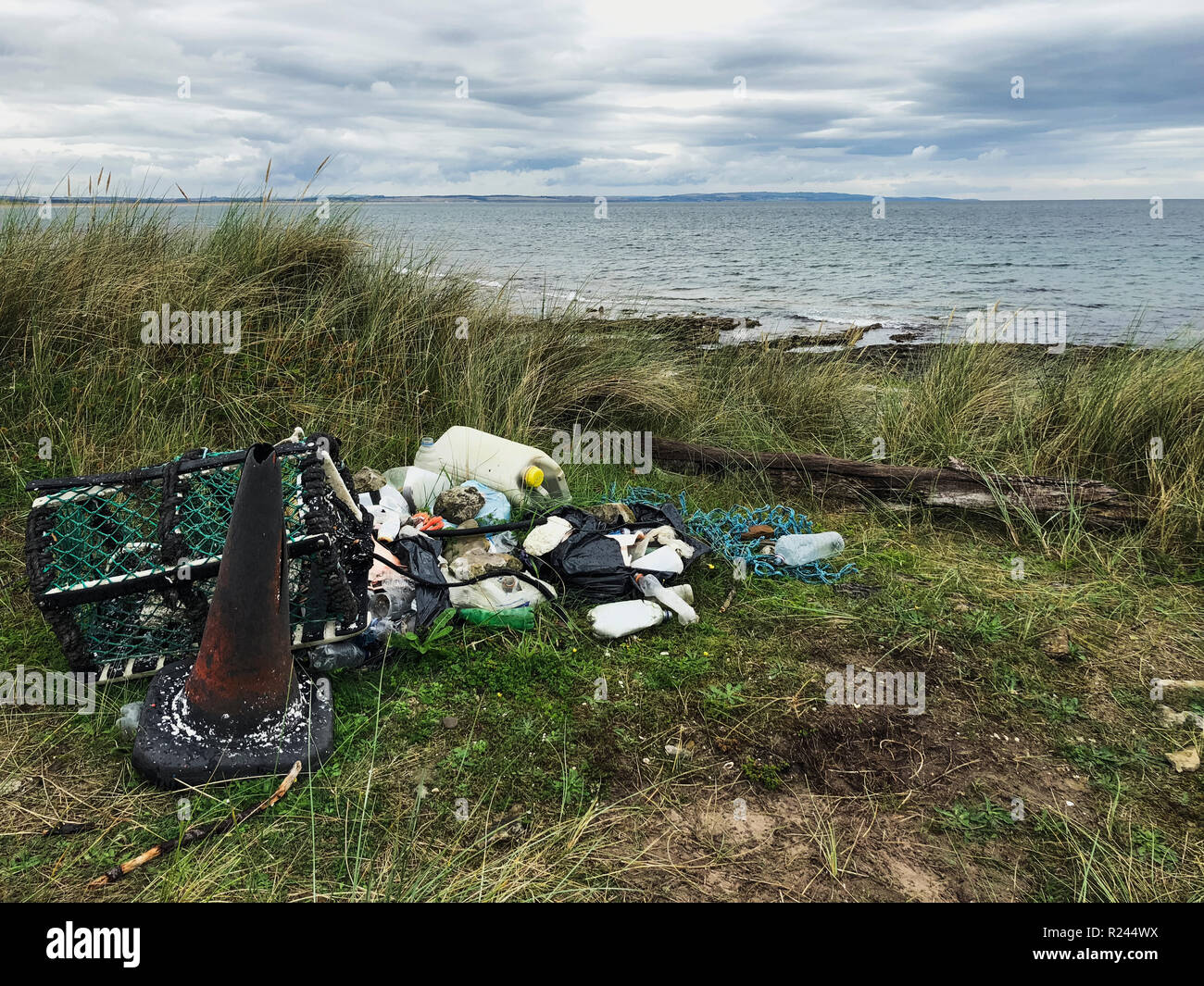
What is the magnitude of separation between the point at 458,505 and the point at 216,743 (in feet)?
5.51

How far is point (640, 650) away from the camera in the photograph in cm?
312

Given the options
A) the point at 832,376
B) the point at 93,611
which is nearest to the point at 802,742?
the point at 93,611

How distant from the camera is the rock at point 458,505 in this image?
3764mm

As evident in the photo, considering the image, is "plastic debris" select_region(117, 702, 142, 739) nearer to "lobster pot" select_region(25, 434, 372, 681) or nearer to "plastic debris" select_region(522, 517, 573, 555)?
"lobster pot" select_region(25, 434, 372, 681)

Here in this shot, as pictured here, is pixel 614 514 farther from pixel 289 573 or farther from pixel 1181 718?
pixel 1181 718

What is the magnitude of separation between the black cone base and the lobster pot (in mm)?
317

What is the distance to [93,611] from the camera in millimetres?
2676

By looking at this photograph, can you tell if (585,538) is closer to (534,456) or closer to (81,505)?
(534,456)

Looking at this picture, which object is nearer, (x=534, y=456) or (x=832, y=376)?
(x=534, y=456)
